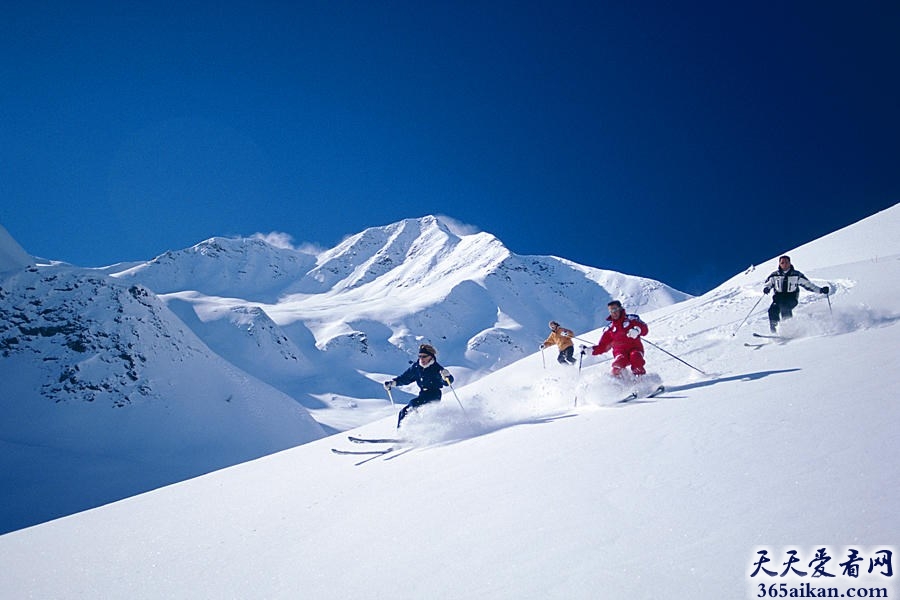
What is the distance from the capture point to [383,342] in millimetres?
134500

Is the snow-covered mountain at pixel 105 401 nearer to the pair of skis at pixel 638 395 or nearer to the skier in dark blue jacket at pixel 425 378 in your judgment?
the skier in dark blue jacket at pixel 425 378

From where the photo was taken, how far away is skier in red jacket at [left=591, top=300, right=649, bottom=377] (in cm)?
724

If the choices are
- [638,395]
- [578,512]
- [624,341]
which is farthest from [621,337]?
[578,512]

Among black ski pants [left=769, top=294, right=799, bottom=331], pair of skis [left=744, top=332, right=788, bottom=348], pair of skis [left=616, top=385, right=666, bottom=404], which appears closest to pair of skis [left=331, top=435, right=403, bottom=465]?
pair of skis [left=616, top=385, right=666, bottom=404]

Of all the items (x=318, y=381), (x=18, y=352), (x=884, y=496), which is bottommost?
(x=884, y=496)

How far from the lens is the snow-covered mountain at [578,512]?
6.44ft

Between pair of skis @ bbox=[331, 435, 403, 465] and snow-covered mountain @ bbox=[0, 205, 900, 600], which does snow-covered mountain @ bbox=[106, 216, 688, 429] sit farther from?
snow-covered mountain @ bbox=[0, 205, 900, 600]

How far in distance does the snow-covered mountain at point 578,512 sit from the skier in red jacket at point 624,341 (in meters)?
0.49

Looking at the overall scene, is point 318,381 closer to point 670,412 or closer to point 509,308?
point 509,308

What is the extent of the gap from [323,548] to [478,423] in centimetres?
428

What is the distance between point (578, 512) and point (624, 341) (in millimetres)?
5372

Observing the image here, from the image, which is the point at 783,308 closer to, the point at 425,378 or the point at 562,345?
the point at 562,345

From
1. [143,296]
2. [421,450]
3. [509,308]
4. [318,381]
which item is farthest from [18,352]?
[509,308]

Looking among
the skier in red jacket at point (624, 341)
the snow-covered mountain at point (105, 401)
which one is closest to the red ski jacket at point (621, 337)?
the skier in red jacket at point (624, 341)
